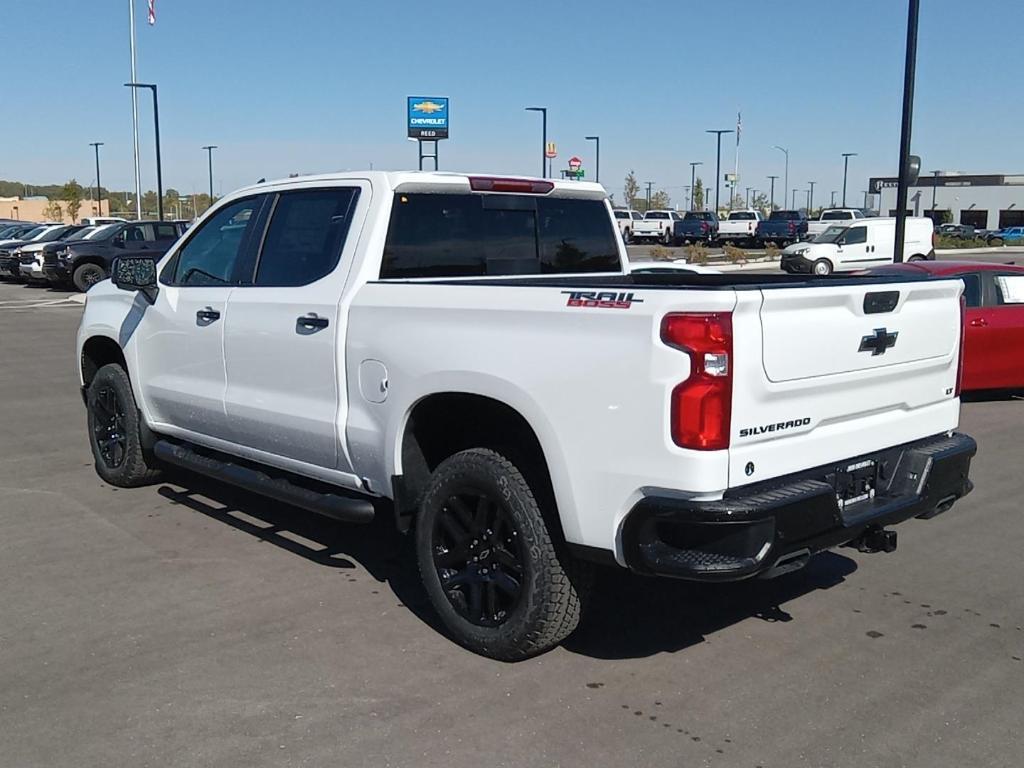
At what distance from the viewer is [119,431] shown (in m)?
7.00

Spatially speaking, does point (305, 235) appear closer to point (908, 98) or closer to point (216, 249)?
point (216, 249)

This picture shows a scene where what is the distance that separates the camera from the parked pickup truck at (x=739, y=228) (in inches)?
1925

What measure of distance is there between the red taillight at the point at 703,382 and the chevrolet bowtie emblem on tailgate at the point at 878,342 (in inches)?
33.4

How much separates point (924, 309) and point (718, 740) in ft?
6.85

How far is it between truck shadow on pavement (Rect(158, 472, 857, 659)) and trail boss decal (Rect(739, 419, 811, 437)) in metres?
1.28

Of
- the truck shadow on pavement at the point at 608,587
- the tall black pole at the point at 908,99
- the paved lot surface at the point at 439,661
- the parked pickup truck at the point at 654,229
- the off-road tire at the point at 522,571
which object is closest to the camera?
the paved lot surface at the point at 439,661

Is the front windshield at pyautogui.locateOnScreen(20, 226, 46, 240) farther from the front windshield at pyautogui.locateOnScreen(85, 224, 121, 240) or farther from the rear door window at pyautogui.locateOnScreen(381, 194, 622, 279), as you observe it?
the rear door window at pyautogui.locateOnScreen(381, 194, 622, 279)

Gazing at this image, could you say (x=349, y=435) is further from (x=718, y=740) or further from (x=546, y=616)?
(x=718, y=740)

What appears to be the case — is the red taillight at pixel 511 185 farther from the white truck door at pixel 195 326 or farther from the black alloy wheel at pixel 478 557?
the black alloy wheel at pixel 478 557

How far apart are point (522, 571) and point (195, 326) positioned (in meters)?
2.80

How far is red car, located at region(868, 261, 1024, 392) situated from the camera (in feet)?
34.3

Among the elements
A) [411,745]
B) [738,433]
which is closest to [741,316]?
[738,433]

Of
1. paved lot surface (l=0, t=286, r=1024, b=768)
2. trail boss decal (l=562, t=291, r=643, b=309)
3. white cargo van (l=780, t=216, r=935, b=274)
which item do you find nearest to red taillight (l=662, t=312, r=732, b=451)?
trail boss decal (l=562, t=291, r=643, b=309)

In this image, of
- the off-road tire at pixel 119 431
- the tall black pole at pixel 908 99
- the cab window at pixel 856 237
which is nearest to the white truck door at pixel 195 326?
the off-road tire at pixel 119 431
